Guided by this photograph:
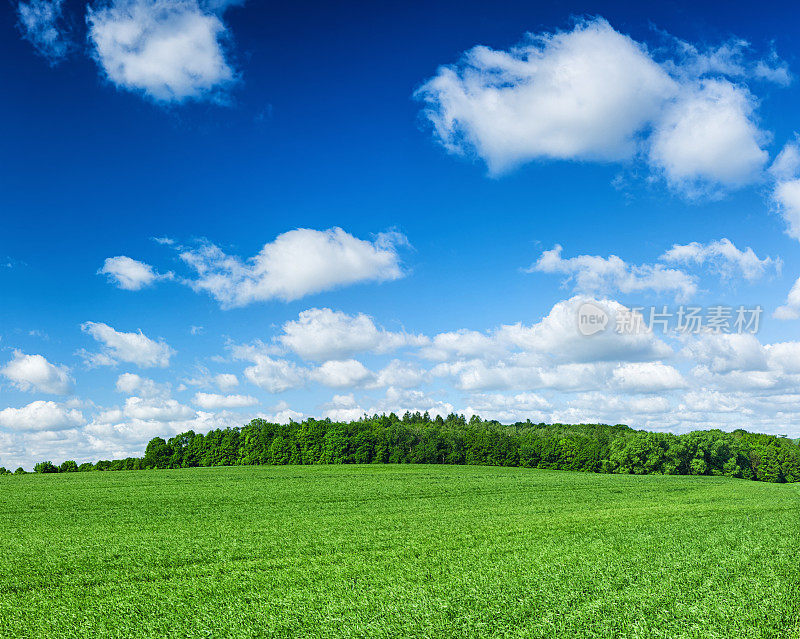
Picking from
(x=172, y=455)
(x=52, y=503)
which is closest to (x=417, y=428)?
(x=172, y=455)

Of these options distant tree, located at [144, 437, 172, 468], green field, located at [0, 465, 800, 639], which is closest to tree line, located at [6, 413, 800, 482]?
distant tree, located at [144, 437, 172, 468]

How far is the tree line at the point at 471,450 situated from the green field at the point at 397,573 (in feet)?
186

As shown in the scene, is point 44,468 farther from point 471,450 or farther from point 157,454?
point 471,450

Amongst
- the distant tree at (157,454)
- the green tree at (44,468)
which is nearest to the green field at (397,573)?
the green tree at (44,468)

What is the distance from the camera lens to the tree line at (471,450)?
76812 millimetres

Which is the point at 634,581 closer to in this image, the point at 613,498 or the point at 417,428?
the point at 613,498

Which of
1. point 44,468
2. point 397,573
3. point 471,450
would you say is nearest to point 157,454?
point 44,468

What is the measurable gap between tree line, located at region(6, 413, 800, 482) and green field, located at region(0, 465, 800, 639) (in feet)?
186

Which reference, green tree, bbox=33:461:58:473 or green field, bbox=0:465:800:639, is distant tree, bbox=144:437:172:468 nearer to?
green tree, bbox=33:461:58:473

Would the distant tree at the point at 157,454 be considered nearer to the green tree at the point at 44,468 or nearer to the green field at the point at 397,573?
the green tree at the point at 44,468

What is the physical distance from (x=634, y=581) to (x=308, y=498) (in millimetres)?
23254

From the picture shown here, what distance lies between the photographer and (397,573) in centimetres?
1269

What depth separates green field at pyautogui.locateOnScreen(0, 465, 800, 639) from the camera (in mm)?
9562

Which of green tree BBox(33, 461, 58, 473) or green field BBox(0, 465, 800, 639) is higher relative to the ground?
green field BBox(0, 465, 800, 639)
